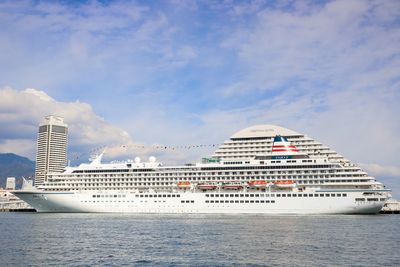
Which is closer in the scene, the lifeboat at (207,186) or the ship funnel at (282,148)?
the lifeboat at (207,186)

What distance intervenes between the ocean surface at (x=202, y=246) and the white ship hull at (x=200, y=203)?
703 inches

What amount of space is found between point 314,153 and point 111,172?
45845mm

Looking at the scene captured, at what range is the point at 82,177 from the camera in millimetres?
75438

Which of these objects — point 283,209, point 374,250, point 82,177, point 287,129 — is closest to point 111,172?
point 82,177

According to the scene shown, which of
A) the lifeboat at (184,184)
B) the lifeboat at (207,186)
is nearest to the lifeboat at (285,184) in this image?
the lifeboat at (207,186)

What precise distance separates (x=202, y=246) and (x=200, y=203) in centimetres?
3502

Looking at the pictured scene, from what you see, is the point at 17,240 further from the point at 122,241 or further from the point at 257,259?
the point at 257,259

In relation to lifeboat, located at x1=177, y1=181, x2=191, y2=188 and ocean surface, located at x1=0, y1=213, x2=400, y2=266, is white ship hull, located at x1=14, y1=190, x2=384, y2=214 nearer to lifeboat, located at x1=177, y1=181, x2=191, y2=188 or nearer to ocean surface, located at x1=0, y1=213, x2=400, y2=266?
lifeboat, located at x1=177, y1=181, x2=191, y2=188

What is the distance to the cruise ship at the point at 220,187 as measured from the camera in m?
64.8

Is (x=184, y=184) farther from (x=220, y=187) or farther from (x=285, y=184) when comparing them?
(x=285, y=184)

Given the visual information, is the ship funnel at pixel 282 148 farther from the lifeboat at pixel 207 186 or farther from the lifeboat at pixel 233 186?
the lifeboat at pixel 207 186

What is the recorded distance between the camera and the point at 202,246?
32.8m

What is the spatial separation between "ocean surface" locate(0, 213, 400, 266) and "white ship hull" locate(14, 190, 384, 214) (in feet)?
58.6

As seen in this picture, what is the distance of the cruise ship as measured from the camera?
6481 cm
